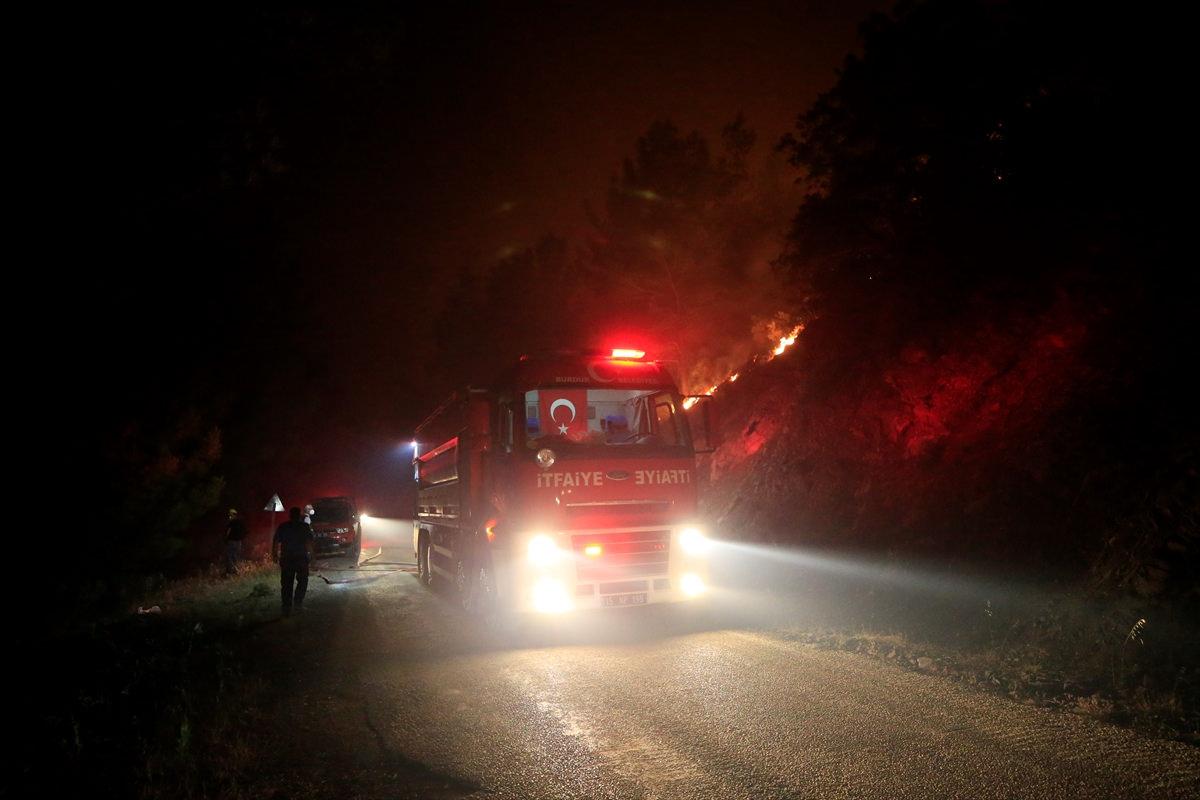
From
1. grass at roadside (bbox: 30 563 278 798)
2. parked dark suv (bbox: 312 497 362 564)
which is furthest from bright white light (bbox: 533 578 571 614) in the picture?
parked dark suv (bbox: 312 497 362 564)

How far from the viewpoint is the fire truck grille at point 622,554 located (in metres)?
9.34

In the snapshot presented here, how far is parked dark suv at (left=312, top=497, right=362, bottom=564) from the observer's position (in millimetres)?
22906

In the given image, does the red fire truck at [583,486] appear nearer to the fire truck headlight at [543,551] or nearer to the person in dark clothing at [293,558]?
the fire truck headlight at [543,551]

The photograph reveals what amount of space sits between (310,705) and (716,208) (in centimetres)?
2718

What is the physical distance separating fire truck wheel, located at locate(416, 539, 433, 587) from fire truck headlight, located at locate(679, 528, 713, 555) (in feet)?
25.2

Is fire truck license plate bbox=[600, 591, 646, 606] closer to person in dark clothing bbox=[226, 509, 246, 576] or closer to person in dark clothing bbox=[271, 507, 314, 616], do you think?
person in dark clothing bbox=[271, 507, 314, 616]

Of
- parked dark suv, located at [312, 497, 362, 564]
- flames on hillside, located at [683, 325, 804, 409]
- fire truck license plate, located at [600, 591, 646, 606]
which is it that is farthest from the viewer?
flames on hillside, located at [683, 325, 804, 409]

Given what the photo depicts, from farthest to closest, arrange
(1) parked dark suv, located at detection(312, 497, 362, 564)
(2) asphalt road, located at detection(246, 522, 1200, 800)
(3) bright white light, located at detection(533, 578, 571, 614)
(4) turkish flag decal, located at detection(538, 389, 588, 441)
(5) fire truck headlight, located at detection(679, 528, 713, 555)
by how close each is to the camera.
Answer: (1) parked dark suv, located at detection(312, 497, 362, 564) < (4) turkish flag decal, located at detection(538, 389, 588, 441) < (5) fire truck headlight, located at detection(679, 528, 713, 555) < (3) bright white light, located at detection(533, 578, 571, 614) < (2) asphalt road, located at detection(246, 522, 1200, 800)

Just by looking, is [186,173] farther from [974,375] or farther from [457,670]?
[974,375]

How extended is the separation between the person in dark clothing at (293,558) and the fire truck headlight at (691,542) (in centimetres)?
689

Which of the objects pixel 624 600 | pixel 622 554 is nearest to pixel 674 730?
pixel 624 600

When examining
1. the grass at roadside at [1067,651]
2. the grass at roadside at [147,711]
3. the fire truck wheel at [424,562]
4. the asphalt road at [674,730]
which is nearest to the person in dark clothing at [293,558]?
the grass at roadside at [147,711]

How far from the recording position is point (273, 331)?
30.5m

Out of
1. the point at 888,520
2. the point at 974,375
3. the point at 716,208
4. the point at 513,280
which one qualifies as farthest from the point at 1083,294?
the point at 513,280
